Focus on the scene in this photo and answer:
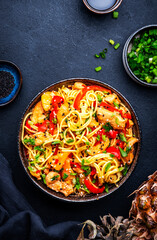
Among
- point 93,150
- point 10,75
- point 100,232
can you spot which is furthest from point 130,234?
point 10,75

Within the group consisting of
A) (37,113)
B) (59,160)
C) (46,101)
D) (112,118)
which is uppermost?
(46,101)

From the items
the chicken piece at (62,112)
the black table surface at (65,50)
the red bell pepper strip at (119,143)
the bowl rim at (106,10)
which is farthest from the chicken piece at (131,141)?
the bowl rim at (106,10)

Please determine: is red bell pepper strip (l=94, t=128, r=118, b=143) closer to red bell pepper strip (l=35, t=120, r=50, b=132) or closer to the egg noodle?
the egg noodle

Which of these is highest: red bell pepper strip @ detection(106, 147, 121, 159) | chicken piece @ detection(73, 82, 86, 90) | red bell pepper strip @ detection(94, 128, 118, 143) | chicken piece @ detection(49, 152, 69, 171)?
chicken piece @ detection(73, 82, 86, 90)

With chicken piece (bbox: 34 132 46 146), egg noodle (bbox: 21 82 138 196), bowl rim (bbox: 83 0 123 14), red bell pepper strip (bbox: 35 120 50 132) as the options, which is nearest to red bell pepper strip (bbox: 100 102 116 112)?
egg noodle (bbox: 21 82 138 196)

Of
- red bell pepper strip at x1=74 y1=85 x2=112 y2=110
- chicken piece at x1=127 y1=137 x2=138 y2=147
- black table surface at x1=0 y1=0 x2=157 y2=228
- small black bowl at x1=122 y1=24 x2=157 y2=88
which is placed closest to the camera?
chicken piece at x1=127 y1=137 x2=138 y2=147

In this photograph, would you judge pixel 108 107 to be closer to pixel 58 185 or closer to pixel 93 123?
pixel 93 123

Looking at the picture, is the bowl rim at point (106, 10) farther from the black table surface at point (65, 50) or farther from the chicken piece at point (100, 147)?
the chicken piece at point (100, 147)

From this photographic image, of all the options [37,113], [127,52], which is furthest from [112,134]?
[127,52]
